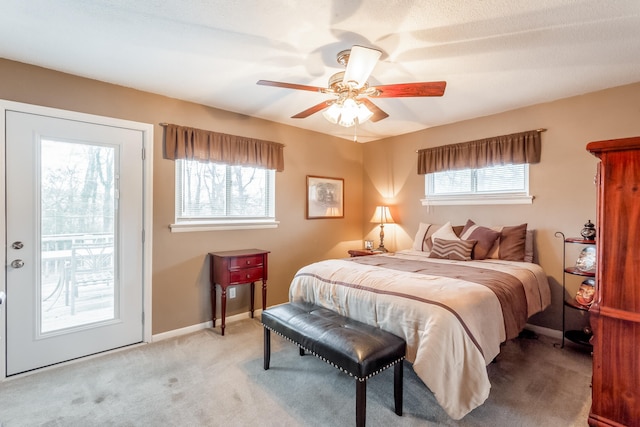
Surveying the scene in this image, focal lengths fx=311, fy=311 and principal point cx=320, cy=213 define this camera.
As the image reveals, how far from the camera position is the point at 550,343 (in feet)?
9.96

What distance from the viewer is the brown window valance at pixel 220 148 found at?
10.4 feet

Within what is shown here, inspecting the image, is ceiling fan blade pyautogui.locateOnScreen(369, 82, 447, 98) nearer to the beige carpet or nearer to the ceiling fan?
the ceiling fan

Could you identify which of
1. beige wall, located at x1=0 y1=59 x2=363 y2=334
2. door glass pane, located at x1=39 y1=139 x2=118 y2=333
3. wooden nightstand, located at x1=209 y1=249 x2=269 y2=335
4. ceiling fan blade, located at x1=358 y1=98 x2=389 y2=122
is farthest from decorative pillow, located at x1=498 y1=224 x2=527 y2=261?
door glass pane, located at x1=39 y1=139 x2=118 y2=333

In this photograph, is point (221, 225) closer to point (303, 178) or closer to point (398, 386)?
point (303, 178)

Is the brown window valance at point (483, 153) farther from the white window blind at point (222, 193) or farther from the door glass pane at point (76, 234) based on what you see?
the door glass pane at point (76, 234)

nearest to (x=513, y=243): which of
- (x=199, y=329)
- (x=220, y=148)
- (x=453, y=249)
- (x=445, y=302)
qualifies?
(x=453, y=249)

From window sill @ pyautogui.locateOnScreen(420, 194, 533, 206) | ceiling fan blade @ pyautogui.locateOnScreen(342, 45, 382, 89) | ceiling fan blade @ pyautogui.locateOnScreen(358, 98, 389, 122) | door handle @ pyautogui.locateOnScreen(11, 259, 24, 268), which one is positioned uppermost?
ceiling fan blade @ pyautogui.locateOnScreen(342, 45, 382, 89)

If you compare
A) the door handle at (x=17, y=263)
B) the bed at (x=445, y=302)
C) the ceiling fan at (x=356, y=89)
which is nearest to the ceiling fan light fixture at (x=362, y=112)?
the ceiling fan at (x=356, y=89)

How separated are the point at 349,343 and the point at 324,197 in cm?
286

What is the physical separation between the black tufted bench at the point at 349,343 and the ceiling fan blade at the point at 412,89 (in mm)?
1649

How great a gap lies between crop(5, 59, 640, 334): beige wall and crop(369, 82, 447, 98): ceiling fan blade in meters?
1.97

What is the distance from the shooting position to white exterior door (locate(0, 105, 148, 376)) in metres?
2.41

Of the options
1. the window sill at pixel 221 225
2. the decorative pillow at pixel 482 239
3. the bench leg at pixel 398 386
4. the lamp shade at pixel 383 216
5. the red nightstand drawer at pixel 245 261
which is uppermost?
the lamp shade at pixel 383 216

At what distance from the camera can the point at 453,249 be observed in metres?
3.36
